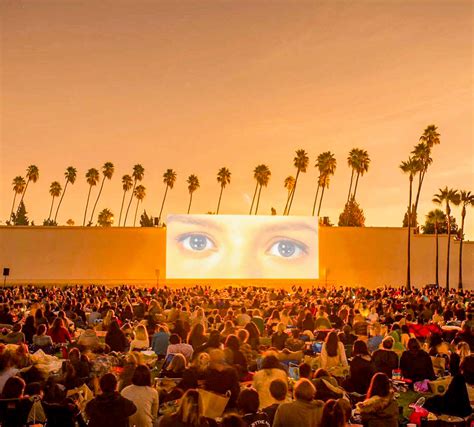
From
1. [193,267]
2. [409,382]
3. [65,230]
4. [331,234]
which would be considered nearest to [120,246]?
[65,230]

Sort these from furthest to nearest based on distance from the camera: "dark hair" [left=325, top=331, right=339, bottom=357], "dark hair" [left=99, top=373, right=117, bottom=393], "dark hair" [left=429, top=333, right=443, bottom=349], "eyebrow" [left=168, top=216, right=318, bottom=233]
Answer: "eyebrow" [left=168, top=216, right=318, bottom=233]
"dark hair" [left=429, top=333, right=443, bottom=349]
"dark hair" [left=325, top=331, right=339, bottom=357]
"dark hair" [left=99, top=373, right=117, bottom=393]

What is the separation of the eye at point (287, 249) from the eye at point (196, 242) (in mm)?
3887

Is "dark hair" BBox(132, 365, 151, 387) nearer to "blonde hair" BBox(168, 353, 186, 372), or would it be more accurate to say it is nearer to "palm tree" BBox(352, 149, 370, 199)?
"blonde hair" BBox(168, 353, 186, 372)

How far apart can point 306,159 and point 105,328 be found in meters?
53.3

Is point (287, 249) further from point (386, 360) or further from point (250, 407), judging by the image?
point (250, 407)

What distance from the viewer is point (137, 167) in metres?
71.9

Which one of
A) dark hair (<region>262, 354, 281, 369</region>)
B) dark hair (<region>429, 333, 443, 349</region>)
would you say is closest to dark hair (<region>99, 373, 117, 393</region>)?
dark hair (<region>262, 354, 281, 369</region>)

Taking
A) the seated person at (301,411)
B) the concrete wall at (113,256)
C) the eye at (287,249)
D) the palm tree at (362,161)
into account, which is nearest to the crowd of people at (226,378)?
the seated person at (301,411)

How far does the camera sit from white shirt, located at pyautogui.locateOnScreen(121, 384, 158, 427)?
6.48 meters

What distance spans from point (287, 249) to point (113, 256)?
14046 millimetres

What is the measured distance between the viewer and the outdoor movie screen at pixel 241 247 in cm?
3838

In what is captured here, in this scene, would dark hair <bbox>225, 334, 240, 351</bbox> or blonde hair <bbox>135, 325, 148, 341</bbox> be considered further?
blonde hair <bbox>135, 325, 148, 341</bbox>

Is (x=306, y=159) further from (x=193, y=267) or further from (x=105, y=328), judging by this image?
(x=105, y=328)

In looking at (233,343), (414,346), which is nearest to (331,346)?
(414,346)
